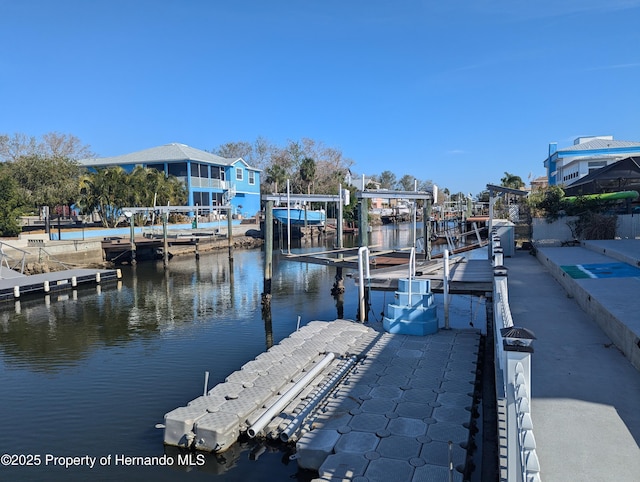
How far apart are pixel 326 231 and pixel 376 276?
48.8 metres

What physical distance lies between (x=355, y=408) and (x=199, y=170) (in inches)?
1940

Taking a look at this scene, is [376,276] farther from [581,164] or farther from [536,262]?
[581,164]

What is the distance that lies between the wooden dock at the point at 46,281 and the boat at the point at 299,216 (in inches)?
1010

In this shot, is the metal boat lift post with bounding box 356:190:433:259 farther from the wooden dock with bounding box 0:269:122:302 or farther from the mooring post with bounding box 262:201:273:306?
the wooden dock with bounding box 0:269:122:302

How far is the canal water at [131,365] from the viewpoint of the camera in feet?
26.0

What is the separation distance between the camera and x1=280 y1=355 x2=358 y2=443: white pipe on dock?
25.5 feet

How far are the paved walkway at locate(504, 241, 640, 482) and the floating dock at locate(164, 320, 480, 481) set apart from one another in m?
1.40

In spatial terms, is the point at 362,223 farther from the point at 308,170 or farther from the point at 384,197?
the point at 308,170

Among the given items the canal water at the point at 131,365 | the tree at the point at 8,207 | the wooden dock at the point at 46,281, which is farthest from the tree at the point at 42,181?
the canal water at the point at 131,365

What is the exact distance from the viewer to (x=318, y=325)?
1372 cm

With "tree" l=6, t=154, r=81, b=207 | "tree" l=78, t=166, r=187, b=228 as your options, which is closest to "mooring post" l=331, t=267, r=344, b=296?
"tree" l=78, t=166, r=187, b=228

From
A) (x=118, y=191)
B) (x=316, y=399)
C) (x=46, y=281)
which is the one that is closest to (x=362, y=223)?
(x=316, y=399)

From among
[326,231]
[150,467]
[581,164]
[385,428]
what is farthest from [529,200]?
[326,231]

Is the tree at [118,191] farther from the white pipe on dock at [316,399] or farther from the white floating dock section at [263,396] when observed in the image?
the white pipe on dock at [316,399]
